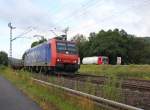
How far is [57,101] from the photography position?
15320mm

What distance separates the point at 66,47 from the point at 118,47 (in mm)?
87427

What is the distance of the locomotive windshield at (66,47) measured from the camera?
3619 cm

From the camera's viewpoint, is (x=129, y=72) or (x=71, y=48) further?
(x=129, y=72)

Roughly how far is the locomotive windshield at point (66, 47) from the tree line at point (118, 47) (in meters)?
82.1

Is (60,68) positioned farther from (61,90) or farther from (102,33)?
(102,33)

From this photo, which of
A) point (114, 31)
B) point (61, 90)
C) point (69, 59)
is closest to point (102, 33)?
point (114, 31)

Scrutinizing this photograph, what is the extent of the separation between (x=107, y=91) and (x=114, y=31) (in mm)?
119577

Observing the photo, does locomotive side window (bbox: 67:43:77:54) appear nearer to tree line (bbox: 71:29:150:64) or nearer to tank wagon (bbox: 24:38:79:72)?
tank wagon (bbox: 24:38:79:72)

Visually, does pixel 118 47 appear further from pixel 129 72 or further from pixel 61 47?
pixel 61 47

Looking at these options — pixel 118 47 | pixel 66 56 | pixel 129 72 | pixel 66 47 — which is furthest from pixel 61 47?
pixel 118 47

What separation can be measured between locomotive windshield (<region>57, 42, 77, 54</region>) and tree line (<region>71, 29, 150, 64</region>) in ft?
269

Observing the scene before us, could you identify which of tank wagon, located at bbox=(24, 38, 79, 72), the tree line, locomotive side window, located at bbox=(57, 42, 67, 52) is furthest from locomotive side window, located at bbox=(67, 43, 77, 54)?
the tree line

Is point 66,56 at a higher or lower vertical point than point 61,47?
lower

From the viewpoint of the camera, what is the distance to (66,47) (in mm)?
36719
